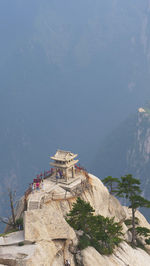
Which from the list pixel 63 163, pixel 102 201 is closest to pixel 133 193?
pixel 102 201

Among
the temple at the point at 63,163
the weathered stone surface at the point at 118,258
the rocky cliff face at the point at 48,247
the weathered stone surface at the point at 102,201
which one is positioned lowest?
the weathered stone surface at the point at 118,258

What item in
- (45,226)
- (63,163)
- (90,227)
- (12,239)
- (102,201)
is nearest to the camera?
(12,239)

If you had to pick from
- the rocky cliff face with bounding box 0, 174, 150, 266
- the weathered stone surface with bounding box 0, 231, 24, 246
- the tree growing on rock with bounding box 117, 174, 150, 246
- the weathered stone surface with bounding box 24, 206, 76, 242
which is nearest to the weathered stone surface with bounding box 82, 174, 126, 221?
the tree growing on rock with bounding box 117, 174, 150, 246

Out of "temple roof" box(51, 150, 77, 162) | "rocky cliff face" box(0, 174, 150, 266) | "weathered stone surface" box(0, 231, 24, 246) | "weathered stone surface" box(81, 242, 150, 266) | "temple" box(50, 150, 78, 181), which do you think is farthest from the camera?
"temple roof" box(51, 150, 77, 162)

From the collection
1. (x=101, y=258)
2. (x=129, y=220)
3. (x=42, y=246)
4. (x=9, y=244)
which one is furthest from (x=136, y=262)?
(x=9, y=244)

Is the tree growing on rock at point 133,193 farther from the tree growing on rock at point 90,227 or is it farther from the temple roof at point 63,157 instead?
the tree growing on rock at point 90,227

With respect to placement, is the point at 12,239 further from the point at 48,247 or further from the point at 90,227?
the point at 90,227

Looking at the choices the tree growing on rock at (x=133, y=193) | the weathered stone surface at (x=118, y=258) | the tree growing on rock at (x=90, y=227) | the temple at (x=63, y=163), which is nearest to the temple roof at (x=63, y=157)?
the temple at (x=63, y=163)

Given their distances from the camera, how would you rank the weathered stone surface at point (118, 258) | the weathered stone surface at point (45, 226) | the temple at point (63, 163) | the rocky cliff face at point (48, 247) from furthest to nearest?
the temple at point (63, 163), the weathered stone surface at point (118, 258), the weathered stone surface at point (45, 226), the rocky cliff face at point (48, 247)

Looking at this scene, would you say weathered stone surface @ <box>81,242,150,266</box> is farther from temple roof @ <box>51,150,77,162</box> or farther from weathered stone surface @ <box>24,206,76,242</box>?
temple roof @ <box>51,150,77,162</box>
